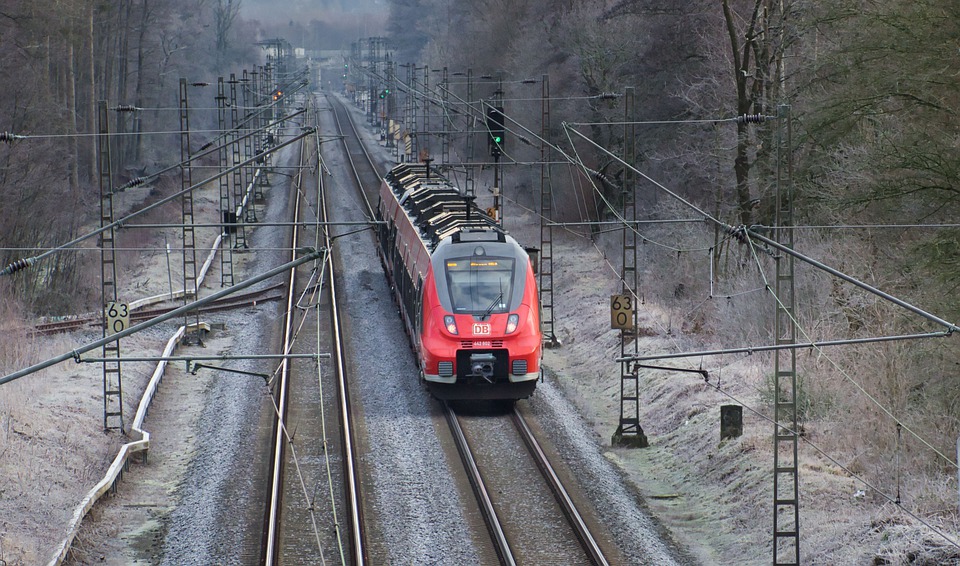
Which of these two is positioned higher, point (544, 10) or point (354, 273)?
point (544, 10)

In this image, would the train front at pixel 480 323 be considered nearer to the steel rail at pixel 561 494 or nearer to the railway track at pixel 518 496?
the railway track at pixel 518 496

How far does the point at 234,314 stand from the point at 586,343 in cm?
1040

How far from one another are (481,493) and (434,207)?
1055cm

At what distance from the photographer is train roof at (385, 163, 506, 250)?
23484mm

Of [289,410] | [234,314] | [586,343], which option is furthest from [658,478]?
[234,314]

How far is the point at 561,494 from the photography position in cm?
1723

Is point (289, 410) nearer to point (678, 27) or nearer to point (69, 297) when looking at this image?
point (69, 297)

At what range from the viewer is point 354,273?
37938 millimetres

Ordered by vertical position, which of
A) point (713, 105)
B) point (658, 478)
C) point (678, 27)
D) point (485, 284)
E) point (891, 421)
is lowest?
point (658, 478)

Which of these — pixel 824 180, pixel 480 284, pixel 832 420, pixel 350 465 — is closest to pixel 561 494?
pixel 350 465

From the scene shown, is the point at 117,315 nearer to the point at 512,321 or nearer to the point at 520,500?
the point at 512,321

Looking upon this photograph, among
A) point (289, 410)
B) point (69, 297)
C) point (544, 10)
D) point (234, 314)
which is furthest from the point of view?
point (544, 10)

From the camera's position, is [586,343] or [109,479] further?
[586,343]

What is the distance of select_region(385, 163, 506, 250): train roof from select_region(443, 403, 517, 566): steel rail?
12.0 feet
